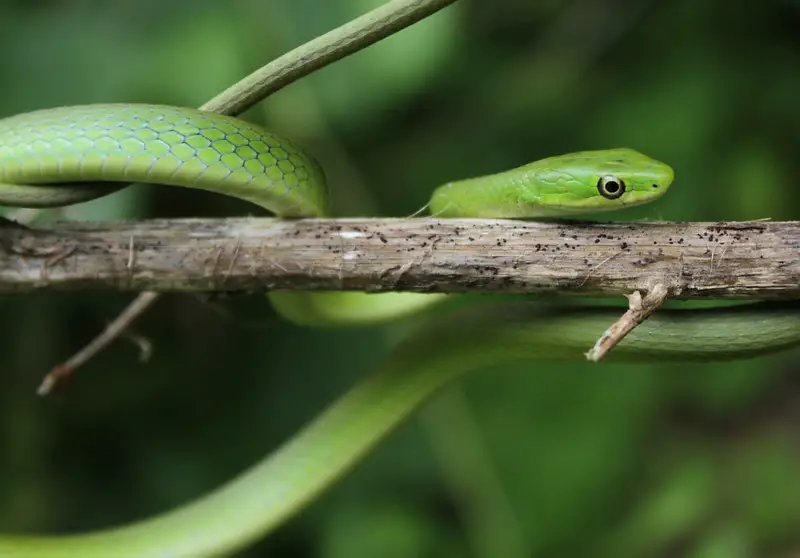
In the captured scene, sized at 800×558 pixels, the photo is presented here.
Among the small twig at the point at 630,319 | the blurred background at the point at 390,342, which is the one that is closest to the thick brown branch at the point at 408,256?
the small twig at the point at 630,319

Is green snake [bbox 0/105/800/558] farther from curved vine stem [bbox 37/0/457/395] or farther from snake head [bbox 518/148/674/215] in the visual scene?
curved vine stem [bbox 37/0/457/395]

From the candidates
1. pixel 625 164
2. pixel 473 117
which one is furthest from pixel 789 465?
pixel 473 117

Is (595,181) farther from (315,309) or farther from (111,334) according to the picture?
(111,334)

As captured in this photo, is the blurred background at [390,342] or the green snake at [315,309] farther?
the blurred background at [390,342]

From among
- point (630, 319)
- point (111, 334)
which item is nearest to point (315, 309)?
point (111, 334)

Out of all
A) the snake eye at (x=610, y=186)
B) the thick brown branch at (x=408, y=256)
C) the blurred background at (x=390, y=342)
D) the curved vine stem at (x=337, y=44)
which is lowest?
the blurred background at (x=390, y=342)

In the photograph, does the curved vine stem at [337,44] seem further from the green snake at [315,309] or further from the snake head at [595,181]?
the snake head at [595,181]

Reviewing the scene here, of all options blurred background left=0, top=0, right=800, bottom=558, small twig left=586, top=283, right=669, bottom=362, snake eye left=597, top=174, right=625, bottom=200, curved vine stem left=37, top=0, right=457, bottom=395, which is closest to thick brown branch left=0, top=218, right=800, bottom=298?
small twig left=586, top=283, right=669, bottom=362
